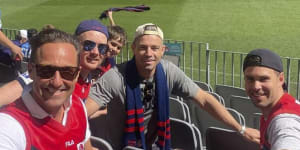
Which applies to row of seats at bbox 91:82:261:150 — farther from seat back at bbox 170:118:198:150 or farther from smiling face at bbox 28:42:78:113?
smiling face at bbox 28:42:78:113

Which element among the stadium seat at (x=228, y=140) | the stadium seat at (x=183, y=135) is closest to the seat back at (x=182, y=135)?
the stadium seat at (x=183, y=135)

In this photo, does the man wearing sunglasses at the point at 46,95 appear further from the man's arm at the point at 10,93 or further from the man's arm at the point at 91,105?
the man's arm at the point at 91,105

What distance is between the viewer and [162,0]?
19031 millimetres

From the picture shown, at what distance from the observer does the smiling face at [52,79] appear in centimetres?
181

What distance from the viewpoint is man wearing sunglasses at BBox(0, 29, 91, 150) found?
5.76ft

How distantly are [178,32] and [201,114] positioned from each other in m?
9.63

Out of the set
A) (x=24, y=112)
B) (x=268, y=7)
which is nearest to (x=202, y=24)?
(x=268, y=7)

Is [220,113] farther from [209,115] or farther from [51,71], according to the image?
[51,71]

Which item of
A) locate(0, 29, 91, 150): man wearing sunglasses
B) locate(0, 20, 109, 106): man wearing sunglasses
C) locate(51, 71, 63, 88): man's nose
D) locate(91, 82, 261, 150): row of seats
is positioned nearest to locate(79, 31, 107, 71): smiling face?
locate(0, 20, 109, 106): man wearing sunglasses

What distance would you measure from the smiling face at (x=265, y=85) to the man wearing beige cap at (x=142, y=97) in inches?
16.9

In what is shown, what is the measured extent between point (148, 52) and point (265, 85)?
97 centimetres

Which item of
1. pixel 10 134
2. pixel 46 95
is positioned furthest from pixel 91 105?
pixel 10 134

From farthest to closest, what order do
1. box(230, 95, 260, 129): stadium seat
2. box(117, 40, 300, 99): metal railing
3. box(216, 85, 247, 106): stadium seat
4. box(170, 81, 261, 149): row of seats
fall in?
box(117, 40, 300, 99): metal railing < box(216, 85, 247, 106): stadium seat < box(230, 95, 260, 129): stadium seat < box(170, 81, 261, 149): row of seats

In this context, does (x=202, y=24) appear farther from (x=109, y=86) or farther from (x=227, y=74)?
(x=109, y=86)
